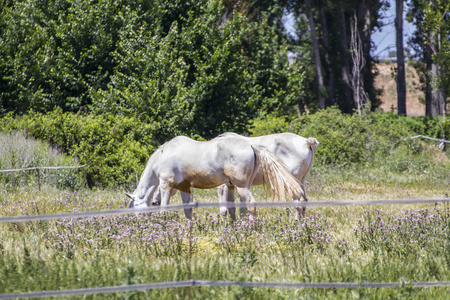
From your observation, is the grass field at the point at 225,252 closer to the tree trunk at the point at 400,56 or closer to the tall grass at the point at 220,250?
the tall grass at the point at 220,250

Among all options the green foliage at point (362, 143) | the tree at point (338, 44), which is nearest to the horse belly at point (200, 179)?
the green foliage at point (362, 143)

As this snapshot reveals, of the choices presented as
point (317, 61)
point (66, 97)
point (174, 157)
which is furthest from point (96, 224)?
point (317, 61)

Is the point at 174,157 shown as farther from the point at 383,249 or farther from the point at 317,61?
the point at 317,61

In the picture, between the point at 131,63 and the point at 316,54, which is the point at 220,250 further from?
the point at 316,54

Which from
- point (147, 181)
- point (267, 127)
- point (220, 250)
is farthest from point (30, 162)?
point (267, 127)

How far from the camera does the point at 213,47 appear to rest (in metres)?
23.6

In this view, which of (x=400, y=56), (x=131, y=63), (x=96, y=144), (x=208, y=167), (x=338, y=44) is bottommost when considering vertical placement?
(x=208, y=167)

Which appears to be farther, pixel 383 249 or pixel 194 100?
pixel 194 100

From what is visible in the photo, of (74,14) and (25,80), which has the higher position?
(74,14)

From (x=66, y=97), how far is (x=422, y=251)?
16980 millimetres

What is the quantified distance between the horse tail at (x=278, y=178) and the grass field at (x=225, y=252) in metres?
0.63

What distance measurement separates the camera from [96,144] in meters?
15.5

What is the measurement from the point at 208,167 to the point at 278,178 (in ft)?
3.97

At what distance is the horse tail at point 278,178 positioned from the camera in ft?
28.7
